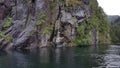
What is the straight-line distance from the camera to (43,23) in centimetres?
13912

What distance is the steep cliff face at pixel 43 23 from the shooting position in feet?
429

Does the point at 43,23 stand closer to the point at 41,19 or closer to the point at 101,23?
the point at 41,19

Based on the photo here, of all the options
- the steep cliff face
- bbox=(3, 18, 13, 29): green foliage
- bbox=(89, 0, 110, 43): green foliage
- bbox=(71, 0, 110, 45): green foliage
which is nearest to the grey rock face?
the steep cliff face

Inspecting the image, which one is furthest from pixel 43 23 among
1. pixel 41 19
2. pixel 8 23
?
pixel 8 23

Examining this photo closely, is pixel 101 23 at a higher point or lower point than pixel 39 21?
higher

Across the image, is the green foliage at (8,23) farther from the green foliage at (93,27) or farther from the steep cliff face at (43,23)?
the green foliage at (93,27)

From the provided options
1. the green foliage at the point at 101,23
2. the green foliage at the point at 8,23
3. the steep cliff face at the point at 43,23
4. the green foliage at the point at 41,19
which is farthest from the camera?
the green foliage at the point at 101,23

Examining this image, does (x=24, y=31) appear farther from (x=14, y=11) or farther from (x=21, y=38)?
(x=14, y=11)

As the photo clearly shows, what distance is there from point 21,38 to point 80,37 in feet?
136

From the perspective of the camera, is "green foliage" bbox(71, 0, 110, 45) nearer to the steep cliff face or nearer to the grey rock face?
the steep cliff face

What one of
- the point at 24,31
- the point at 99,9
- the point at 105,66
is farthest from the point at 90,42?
the point at 105,66

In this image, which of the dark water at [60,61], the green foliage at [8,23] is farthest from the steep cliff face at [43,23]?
the dark water at [60,61]

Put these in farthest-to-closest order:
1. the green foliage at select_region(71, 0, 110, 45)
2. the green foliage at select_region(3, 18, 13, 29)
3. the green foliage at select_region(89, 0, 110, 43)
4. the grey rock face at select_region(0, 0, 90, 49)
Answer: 1. the green foliage at select_region(89, 0, 110, 43)
2. the green foliage at select_region(71, 0, 110, 45)
3. the green foliage at select_region(3, 18, 13, 29)
4. the grey rock face at select_region(0, 0, 90, 49)

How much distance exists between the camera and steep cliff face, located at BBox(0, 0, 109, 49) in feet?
429
